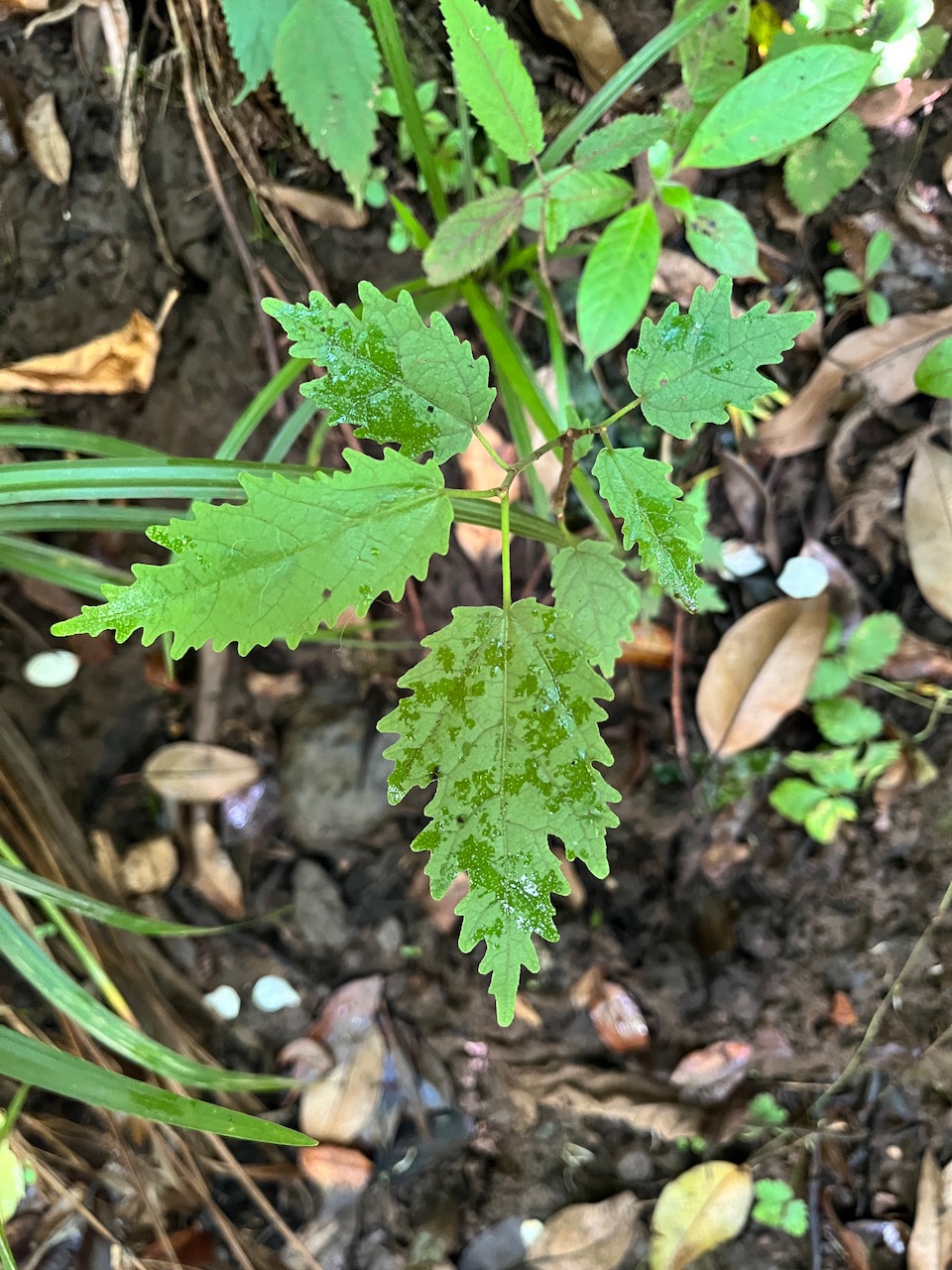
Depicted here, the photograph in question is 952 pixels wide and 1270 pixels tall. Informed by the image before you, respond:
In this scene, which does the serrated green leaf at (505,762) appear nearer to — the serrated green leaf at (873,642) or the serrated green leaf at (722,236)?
the serrated green leaf at (722,236)

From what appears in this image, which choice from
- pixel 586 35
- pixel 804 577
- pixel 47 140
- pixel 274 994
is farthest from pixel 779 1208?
pixel 47 140

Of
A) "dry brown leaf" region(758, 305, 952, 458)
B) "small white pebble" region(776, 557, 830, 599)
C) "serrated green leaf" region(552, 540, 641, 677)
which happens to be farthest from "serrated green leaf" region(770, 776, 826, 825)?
"serrated green leaf" region(552, 540, 641, 677)

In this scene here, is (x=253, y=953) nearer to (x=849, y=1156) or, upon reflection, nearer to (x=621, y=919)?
(x=621, y=919)

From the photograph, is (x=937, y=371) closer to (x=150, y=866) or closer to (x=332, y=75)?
(x=332, y=75)

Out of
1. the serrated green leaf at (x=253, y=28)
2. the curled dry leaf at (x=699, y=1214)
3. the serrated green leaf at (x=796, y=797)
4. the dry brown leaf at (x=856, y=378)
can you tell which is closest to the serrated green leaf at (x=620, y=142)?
the serrated green leaf at (x=253, y=28)

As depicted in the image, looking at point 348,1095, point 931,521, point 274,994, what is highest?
point 931,521

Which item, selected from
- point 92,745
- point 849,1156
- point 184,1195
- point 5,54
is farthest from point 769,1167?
point 5,54
